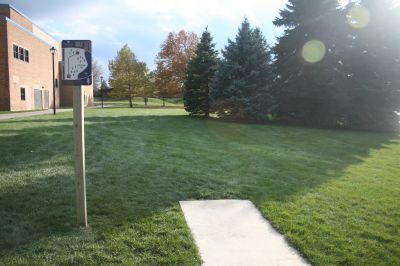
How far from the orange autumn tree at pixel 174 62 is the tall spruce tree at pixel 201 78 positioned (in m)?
26.8

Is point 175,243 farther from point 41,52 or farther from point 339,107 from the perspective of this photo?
point 41,52

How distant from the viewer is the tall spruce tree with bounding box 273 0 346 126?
22344 millimetres

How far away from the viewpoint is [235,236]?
14.7ft

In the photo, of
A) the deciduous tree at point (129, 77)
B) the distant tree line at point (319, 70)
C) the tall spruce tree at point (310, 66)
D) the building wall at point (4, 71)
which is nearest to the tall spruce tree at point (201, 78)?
the distant tree line at point (319, 70)

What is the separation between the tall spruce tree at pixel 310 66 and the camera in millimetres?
22344

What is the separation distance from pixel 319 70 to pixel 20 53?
2648 cm

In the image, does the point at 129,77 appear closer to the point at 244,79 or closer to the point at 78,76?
the point at 244,79

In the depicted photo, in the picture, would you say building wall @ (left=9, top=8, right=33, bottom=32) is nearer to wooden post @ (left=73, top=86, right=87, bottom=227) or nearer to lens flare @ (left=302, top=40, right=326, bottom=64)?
lens flare @ (left=302, top=40, right=326, bottom=64)

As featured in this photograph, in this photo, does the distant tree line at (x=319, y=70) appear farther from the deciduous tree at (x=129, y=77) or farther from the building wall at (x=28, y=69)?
the deciduous tree at (x=129, y=77)

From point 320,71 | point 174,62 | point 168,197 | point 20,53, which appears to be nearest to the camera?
point 168,197

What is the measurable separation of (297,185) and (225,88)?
16.9 metres

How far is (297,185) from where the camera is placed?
23.5 feet

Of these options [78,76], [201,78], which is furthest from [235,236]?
[201,78]

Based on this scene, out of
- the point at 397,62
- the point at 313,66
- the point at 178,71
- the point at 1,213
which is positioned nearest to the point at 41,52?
the point at 178,71
